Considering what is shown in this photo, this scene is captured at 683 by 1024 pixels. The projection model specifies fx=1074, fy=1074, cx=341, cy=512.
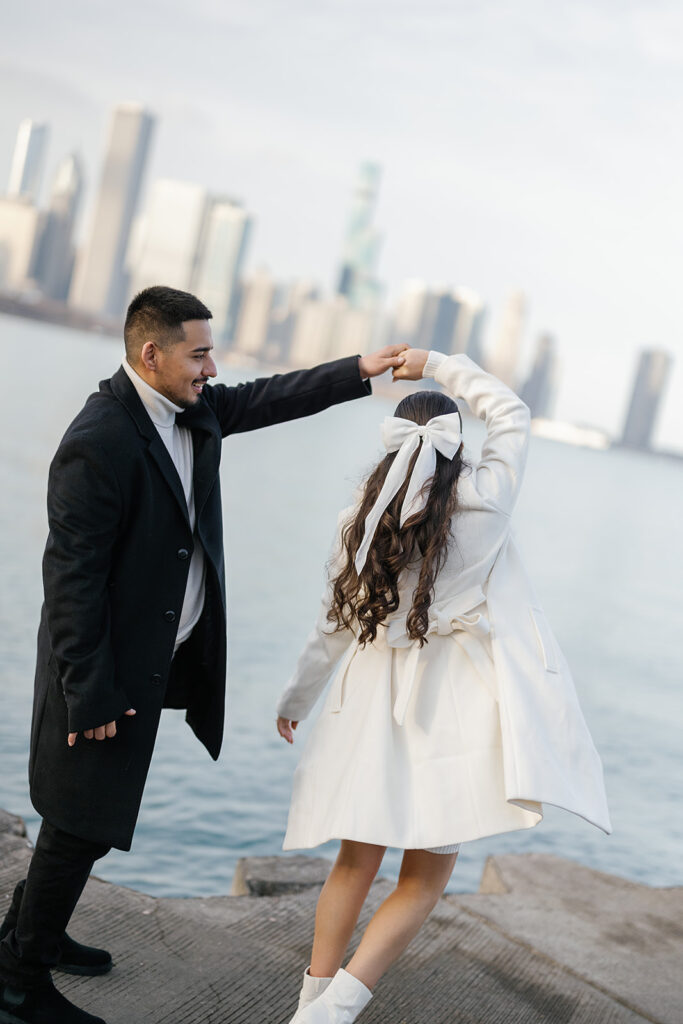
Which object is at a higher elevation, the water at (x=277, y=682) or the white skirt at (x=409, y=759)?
the white skirt at (x=409, y=759)

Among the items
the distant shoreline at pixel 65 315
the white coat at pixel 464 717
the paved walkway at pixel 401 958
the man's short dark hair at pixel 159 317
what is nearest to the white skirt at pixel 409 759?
the white coat at pixel 464 717

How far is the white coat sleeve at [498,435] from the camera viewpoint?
2.38 metres

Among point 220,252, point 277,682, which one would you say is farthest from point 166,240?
point 277,682

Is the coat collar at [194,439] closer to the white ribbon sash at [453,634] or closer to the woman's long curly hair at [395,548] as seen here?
the woman's long curly hair at [395,548]

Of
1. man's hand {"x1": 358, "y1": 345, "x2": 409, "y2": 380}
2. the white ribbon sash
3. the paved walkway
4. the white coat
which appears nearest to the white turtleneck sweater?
the white coat

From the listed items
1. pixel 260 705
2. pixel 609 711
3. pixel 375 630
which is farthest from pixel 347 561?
pixel 609 711

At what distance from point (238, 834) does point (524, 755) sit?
4449 mm

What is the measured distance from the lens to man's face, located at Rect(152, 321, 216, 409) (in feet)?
7.63

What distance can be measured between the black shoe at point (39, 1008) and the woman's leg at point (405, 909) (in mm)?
610

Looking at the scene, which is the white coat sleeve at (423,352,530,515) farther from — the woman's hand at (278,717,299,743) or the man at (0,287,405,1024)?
the woman's hand at (278,717,299,743)

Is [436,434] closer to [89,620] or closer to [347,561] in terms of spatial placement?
[347,561]

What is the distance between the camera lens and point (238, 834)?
6.33 metres

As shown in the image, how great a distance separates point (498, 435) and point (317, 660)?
675mm

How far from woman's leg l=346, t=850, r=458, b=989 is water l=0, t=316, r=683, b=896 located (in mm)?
962
